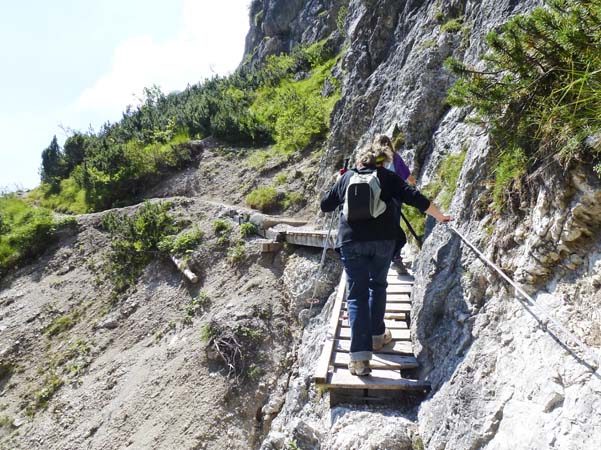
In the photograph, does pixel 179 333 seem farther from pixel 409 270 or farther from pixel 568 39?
pixel 568 39

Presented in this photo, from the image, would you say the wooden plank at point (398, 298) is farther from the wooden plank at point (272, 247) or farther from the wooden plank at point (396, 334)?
the wooden plank at point (272, 247)

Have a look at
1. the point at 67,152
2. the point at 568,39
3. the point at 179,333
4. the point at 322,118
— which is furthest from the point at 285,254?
the point at 67,152

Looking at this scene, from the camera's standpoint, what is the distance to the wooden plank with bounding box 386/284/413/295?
6.20 metres

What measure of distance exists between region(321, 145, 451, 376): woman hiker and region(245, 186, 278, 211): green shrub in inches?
410

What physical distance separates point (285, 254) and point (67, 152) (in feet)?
68.1

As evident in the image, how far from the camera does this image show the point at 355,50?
14.9 m

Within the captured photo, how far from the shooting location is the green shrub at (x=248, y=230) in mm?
11773

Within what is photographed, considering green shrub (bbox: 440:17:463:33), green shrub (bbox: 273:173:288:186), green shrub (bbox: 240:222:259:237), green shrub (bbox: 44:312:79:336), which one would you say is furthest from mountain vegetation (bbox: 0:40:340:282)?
green shrub (bbox: 440:17:463:33)

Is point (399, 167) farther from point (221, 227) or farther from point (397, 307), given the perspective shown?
point (221, 227)

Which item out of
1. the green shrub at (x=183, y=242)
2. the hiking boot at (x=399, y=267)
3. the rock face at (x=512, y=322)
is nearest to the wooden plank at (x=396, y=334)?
the rock face at (x=512, y=322)

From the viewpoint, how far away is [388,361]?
4.49 meters

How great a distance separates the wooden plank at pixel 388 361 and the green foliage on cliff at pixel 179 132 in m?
13.9

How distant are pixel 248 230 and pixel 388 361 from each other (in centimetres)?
783

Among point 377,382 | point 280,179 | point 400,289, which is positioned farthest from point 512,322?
point 280,179
